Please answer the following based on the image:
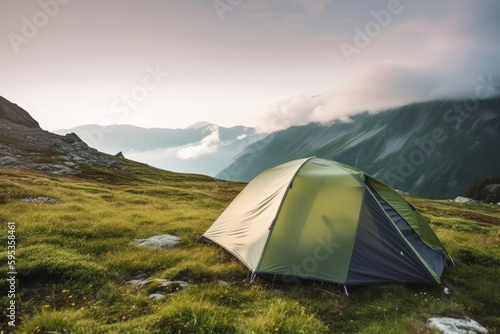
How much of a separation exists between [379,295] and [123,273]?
7.76 m

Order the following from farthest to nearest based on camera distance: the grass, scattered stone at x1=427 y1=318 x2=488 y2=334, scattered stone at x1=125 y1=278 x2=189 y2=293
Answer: scattered stone at x1=125 y1=278 x2=189 y2=293 → scattered stone at x1=427 y1=318 x2=488 y2=334 → the grass

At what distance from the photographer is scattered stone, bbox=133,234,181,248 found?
1154cm

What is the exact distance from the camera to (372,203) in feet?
31.2

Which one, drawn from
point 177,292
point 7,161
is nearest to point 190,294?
point 177,292

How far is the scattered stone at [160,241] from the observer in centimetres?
1154

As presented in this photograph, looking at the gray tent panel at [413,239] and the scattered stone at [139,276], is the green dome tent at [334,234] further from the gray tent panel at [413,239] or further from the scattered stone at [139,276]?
the scattered stone at [139,276]

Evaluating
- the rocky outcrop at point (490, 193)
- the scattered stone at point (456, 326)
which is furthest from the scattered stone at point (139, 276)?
the rocky outcrop at point (490, 193)

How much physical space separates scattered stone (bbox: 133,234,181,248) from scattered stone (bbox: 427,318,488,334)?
30.6 feet

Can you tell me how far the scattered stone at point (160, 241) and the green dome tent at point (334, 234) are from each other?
106 inches

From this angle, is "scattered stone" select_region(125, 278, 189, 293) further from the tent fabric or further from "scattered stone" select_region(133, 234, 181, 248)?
"scattered stone" select_region(133, 234, 181, 248)

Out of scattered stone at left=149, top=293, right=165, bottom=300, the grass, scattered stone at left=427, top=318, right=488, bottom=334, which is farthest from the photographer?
scattered stone at left=149, top=293, right=165, bottom=300

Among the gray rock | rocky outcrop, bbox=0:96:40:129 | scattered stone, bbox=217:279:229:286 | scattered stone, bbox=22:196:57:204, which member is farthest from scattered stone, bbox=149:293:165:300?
rocky outcrop, bbox=0:96:40:129

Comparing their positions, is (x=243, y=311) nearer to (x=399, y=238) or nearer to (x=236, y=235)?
(x=236, y=235)

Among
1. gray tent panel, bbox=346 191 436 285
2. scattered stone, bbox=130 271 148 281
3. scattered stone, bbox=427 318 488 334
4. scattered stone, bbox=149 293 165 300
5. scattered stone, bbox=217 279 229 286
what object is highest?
gray tent panel, bbox=346 191 436 285
